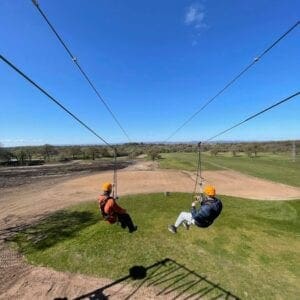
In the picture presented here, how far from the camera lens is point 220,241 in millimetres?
17656

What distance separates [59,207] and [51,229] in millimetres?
6504

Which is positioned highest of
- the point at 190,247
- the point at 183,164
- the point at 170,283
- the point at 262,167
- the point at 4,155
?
the point at 4,155

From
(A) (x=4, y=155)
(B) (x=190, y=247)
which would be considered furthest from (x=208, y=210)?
(A) (x=4, y=155)

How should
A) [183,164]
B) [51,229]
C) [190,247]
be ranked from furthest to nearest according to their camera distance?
[183,164] → [51,229] → [190,247]

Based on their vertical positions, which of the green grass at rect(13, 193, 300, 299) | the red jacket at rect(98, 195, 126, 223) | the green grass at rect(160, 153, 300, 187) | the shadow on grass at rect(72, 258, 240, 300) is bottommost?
the shadow on grass at rect(72, 258, 240, 300)

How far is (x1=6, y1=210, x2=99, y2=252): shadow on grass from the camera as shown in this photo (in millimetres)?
17297

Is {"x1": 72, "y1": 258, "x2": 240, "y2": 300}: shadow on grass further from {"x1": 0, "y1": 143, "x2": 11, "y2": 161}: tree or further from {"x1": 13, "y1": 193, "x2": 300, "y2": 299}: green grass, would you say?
{"x1": 0, "y1": 143, "x2": 11, "y2": 161}: tree

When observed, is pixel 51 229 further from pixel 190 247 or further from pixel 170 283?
pixel 170 283

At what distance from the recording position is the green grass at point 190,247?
541 inches

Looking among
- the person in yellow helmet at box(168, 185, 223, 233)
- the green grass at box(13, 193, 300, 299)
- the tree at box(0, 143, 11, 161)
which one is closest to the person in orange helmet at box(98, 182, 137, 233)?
the person in yellow helmet at box(168, 185, 223, 233)

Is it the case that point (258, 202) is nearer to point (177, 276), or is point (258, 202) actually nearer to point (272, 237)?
point (272, 237)

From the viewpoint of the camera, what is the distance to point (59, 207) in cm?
2617

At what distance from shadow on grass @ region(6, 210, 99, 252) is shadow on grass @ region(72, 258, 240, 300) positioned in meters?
6.11

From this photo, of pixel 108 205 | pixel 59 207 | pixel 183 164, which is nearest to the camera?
pixel 108 205
